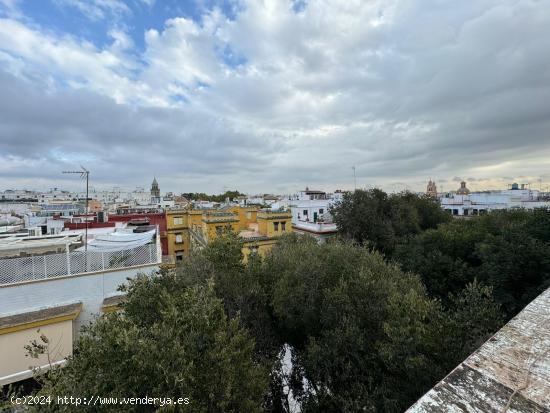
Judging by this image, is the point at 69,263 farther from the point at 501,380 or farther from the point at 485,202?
the point at 485,202

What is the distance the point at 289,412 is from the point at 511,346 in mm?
5488

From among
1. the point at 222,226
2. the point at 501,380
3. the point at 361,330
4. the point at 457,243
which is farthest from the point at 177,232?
the point at 501,380

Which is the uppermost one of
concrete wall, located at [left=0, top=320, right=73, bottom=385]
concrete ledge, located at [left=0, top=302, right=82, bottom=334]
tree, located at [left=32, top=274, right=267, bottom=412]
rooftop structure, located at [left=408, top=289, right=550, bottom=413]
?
rooftop structure, located at [left=408, top=289, right=550, bottom=413]

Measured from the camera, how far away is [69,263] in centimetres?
908

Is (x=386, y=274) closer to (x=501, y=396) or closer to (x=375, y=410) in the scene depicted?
(x=375, y=410)

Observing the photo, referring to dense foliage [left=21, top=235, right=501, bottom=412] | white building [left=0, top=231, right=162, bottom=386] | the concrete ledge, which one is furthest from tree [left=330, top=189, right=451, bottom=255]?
the concrete ledge

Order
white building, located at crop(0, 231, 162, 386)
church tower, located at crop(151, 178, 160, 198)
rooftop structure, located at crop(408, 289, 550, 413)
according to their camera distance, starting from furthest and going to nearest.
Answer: church tower, located at crop(151, 178, 160, 198) → white building, located at crop(0, 231, 162, 386) → rooftop structure, located at crop(408, 289, 550, 413)

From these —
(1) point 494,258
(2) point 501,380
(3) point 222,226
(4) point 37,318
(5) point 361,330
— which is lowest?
(4) point 37,318

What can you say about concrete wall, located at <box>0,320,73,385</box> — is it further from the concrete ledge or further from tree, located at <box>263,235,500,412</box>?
tree, located at <box>263,235,500,412</box>

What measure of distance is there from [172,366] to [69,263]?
8.22 m

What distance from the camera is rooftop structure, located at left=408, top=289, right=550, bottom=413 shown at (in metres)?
2.38

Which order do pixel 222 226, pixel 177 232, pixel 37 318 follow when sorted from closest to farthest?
pixel 37 318 < pixel 222 226 < pixel 177 232

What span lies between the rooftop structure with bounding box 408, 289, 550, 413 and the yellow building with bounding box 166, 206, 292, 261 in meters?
12.1

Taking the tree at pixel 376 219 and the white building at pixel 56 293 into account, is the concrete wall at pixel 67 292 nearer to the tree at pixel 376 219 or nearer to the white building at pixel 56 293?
the white building at pixel 56 293
